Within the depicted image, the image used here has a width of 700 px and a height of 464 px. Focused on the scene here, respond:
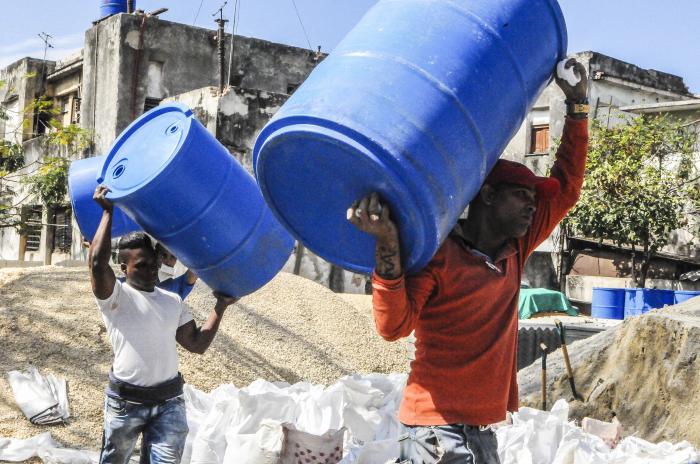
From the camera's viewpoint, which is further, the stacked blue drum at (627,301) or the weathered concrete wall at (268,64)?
the weathered concrete wall at (268,64)

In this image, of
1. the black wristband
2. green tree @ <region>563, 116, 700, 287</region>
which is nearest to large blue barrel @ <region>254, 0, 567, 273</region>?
the black wristband

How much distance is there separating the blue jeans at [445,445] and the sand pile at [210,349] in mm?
4030

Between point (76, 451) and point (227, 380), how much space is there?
2.16m

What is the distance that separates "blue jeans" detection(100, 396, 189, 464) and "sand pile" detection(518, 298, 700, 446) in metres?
2.80

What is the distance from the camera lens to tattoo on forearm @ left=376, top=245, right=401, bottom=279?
232 centimetres

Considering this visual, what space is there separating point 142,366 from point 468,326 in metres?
1.64

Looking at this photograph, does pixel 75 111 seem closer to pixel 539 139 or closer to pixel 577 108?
pixel 539 139

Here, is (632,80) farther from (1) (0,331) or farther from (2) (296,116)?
(2) (296,116)

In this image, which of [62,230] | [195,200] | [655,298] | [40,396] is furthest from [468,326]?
[62,230]

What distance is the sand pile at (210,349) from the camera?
6.75 metres

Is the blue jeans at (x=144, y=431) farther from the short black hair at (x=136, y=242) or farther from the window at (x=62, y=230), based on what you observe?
the window at (x=62, y=230)

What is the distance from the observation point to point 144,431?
3.76 m

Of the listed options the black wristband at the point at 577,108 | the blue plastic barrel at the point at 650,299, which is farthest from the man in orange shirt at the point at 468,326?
the blue plastic barrel at the point at 650,299

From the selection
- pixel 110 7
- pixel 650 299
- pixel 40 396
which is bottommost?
pixel 40 396
